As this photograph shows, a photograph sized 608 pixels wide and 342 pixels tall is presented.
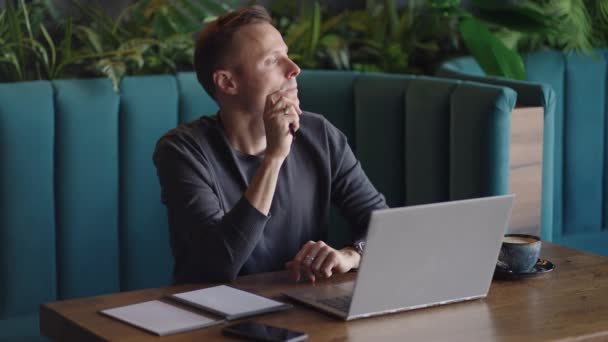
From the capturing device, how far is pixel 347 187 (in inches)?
99.0

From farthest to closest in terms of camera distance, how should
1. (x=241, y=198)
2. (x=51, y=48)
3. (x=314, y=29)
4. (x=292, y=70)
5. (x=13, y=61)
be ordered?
(x=314, y=29) < (x=51, y=48) < (x=13, y=61) < (x=292, y=70) < (x=241, y=198)

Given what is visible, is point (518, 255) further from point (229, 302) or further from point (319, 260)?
point (229, 302)

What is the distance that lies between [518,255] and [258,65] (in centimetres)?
79

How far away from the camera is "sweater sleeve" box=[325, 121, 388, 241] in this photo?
251 centimetres

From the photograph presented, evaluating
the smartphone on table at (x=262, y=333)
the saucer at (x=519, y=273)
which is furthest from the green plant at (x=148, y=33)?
the smartphone on table at (x=262, y=333)

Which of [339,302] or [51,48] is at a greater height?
[51,48]

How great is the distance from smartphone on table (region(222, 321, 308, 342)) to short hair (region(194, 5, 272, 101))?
0.97 meters

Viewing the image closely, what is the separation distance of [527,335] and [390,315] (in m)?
0.24

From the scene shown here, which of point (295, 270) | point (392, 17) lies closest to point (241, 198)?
point (295, 270)

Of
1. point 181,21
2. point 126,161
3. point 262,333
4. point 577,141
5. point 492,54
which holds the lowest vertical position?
point 577,141

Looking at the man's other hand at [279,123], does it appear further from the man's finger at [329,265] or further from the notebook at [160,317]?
the notebook at [160,317]

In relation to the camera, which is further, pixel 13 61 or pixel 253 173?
pixel 13 61

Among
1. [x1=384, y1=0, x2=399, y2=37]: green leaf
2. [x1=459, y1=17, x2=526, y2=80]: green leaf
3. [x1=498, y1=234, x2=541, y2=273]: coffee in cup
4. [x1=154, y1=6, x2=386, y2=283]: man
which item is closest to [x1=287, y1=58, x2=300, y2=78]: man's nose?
[x1=154, y1=6, x2=386, y2=283]: man

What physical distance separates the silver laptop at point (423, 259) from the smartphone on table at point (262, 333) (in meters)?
0.13
